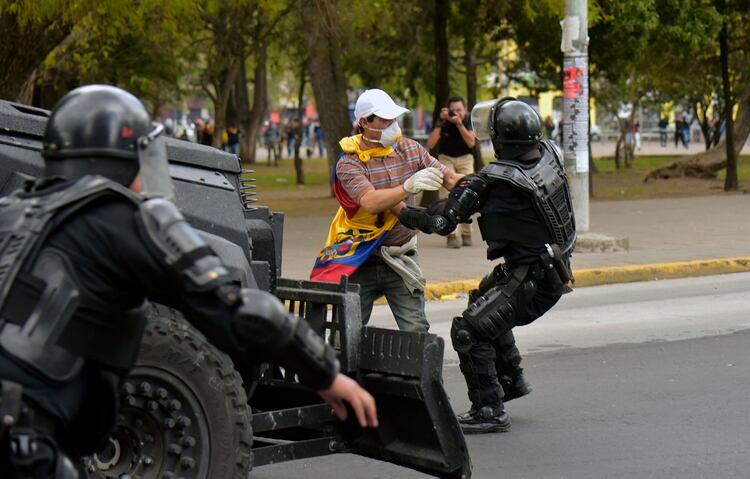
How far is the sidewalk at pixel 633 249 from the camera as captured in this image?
12.7 metres

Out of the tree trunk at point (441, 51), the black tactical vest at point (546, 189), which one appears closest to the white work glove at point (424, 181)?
the black tactical vest at point (546, 189)

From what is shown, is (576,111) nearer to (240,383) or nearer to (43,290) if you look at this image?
(240,383)

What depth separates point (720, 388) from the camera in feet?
25.2

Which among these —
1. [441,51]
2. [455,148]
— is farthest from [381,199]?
[441,51]

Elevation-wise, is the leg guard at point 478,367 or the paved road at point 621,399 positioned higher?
the leg guard at point 478,367

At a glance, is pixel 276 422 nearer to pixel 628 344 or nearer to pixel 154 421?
pixel 154 421

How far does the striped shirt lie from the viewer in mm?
6605

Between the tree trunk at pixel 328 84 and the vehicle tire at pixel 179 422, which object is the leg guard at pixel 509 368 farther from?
the tree trunk at pixel 328 84

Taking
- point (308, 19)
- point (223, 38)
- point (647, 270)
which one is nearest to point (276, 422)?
point (647, 270)

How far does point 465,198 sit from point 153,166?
10.6ft

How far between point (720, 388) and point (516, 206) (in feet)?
6.63

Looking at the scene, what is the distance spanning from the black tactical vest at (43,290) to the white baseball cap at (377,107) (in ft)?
11.8

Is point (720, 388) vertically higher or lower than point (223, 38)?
lower

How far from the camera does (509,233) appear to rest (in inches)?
260
